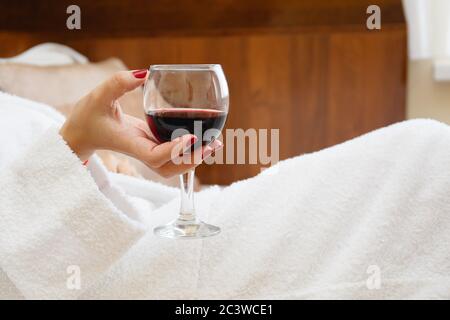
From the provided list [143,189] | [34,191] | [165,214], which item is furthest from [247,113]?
[34,191]

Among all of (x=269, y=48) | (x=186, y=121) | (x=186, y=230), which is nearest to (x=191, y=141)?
(x=186, y=121)

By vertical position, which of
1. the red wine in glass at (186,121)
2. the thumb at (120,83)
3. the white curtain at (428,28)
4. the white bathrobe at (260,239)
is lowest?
the white bathrobe at (260,239)

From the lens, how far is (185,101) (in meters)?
0.73

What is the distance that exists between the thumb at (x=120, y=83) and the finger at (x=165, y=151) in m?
0.08

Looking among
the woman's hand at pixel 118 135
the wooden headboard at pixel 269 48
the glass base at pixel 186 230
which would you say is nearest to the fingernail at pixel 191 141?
the woman's hand at pixel 118 135

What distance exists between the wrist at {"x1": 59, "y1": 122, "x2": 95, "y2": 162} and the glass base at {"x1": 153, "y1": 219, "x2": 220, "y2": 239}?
0.46 feet

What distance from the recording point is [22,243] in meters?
0.76

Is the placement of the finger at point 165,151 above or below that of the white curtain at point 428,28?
below

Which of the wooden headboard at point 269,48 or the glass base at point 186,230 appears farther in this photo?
the wooden headboard at point 269,48

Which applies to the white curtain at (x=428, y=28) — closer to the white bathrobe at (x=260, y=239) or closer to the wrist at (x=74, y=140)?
the white bathrobe at (x=260, y=239)

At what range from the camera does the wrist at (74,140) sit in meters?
0.79

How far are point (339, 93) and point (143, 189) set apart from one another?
1249 millimetres

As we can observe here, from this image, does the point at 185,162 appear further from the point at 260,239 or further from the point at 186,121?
the point at 260,239
